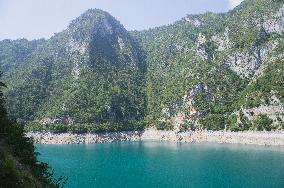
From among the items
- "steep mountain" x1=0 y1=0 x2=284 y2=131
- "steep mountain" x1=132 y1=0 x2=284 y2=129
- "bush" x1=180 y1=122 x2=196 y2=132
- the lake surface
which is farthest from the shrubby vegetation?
the lake surface

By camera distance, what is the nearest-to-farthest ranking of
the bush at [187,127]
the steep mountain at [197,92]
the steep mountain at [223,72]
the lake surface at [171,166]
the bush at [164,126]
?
the lake surface at [171,166] < the steep mountain at [197,92] < the bush at [187,127] < the bush at [164,126] < the steep mountain at [223,72]

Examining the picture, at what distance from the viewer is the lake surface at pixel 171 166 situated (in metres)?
71.3

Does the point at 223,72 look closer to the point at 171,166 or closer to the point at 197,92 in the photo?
the point at 197,92

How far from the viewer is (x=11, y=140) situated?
99.5 ft

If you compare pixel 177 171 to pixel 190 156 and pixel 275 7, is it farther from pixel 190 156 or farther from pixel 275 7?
pixel 275 7

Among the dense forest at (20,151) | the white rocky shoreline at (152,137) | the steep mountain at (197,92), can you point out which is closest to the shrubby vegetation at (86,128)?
the steep mountain at (197,92)

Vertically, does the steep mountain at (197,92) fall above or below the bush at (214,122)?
above

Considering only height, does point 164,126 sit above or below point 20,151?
below

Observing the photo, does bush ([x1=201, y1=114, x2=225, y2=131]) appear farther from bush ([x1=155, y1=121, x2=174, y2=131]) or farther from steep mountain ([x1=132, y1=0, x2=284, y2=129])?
bush ([x1=155, y1=121, x2=174, y2=131])

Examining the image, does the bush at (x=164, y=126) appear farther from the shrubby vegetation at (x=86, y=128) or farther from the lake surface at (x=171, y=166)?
the lake surface at (x=171, y=166)

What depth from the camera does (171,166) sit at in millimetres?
87812

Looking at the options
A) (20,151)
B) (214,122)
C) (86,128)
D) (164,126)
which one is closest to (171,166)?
(20,151)

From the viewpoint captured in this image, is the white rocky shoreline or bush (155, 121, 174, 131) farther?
bush (155, 121, 174, 131)

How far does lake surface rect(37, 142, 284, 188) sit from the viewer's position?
71.3m
